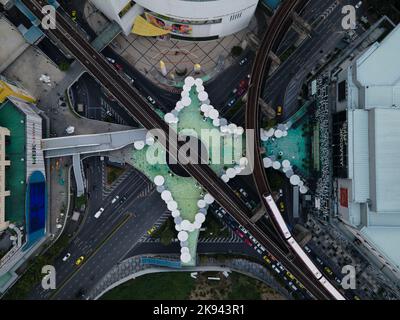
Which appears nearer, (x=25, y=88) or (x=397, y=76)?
(x=397, y=76)

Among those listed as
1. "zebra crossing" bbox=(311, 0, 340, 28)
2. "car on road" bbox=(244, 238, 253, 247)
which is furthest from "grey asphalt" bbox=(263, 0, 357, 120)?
"car on road" bbox=(244, 238, 253, 247)

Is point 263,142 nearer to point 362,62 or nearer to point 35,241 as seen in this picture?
point 362,62

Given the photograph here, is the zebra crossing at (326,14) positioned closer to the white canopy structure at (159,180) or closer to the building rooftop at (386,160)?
the building rooftop at (386,160)

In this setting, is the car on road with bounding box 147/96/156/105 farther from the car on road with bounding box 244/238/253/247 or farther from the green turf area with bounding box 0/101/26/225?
the car on road with bounding box 244/238/253/247

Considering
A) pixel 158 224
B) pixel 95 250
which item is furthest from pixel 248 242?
pixel 95 250

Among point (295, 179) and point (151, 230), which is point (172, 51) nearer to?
point (295, 179)
